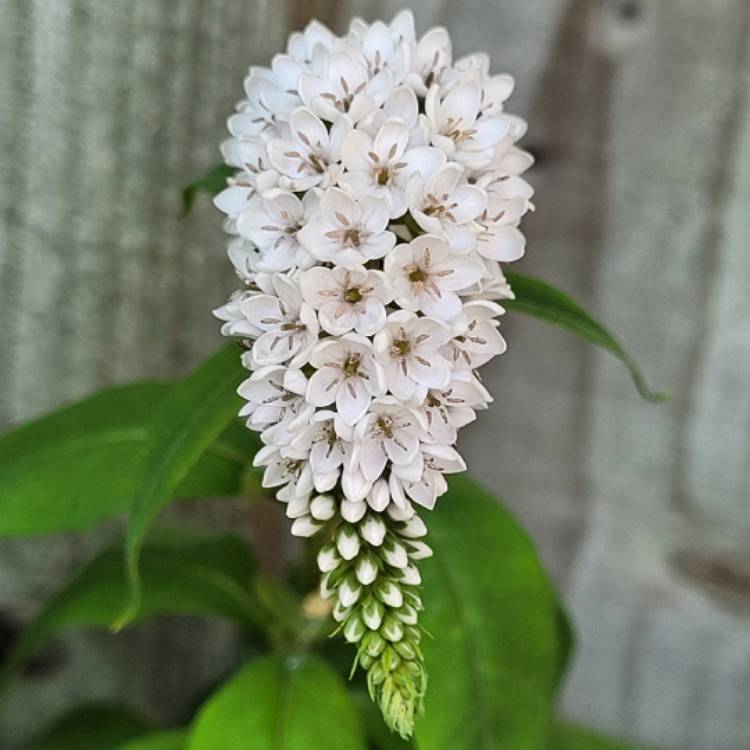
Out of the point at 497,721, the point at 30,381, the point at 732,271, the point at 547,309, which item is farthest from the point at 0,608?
the point at 732,271

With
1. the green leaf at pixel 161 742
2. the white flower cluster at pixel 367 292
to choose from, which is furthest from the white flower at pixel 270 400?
the green leaf at pixel 161 742

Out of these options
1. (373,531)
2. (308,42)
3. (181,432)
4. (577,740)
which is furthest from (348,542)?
(577,740)

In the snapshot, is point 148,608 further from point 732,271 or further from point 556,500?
point 732,271

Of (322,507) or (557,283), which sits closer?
(322,507)

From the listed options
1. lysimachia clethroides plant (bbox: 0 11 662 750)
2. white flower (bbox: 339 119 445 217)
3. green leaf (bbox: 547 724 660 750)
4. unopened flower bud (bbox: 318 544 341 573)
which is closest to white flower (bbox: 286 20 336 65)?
lysimachia clethroides plant (bbox: 0 11 662 750)

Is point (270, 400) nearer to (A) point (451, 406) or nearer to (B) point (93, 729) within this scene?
(A) point (451, 406)

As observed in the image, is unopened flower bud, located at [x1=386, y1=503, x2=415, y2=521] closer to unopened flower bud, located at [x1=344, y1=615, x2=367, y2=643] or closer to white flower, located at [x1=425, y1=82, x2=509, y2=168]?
unopened flower bud, located at [x1=344, y1=615, x2=367, y2=643]
